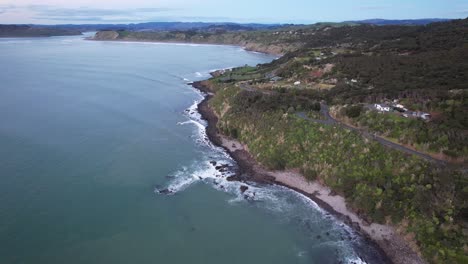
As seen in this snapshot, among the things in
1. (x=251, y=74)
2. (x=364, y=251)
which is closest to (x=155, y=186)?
(x=364, y=251)

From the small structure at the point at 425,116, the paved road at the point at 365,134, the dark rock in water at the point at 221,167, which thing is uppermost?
the small structure at the point at 425,116

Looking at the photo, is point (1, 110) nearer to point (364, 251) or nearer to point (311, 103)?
point (311, 103)

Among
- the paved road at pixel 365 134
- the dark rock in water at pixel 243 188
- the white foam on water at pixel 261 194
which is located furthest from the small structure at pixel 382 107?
the dark rock in water at pixel 243 188

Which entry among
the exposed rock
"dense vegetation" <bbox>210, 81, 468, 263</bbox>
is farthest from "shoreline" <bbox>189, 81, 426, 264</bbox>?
the exposed rock

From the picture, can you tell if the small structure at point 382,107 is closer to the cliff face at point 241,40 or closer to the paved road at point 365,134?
the paved road at point 365,134

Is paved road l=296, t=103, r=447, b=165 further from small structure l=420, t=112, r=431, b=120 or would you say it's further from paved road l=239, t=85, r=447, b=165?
small structure l=420, t=112, r=431, b=120

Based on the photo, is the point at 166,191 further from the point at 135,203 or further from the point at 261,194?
the point at 261,194
